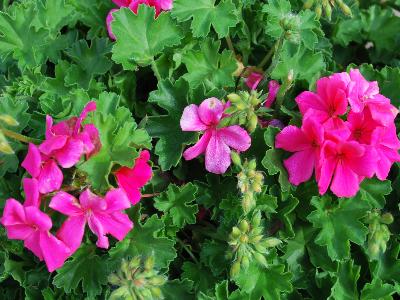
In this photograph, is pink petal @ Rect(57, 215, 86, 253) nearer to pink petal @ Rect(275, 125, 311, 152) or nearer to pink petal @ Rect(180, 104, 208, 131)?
pink petal @ Rect(180, 104, 208, 131)

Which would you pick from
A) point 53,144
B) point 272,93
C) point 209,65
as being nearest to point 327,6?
point 272,93

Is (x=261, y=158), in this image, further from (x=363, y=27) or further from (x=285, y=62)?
(x=363, y=27)

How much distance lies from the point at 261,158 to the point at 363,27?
1.00 meters

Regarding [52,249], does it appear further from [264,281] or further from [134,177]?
[264,281]

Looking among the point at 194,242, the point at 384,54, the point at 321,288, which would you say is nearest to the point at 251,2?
the point at 384,54

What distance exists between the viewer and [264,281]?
1.89m

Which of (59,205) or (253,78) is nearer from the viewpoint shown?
(59,205)

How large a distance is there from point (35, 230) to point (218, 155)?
1.93 ft

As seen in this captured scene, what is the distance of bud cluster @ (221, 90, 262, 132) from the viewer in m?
1.66

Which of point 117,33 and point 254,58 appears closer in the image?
point 117,33

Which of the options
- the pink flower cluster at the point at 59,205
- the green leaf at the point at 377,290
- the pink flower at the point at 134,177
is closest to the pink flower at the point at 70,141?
the pink flower cluster at the point at 59,205

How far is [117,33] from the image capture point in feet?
6.55

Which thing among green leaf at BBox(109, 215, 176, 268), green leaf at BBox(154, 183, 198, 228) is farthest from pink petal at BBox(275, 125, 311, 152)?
green leaf at BBox(109, 215, 176, 268)

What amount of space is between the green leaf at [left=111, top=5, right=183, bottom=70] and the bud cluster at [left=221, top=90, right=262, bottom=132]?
45 cm
